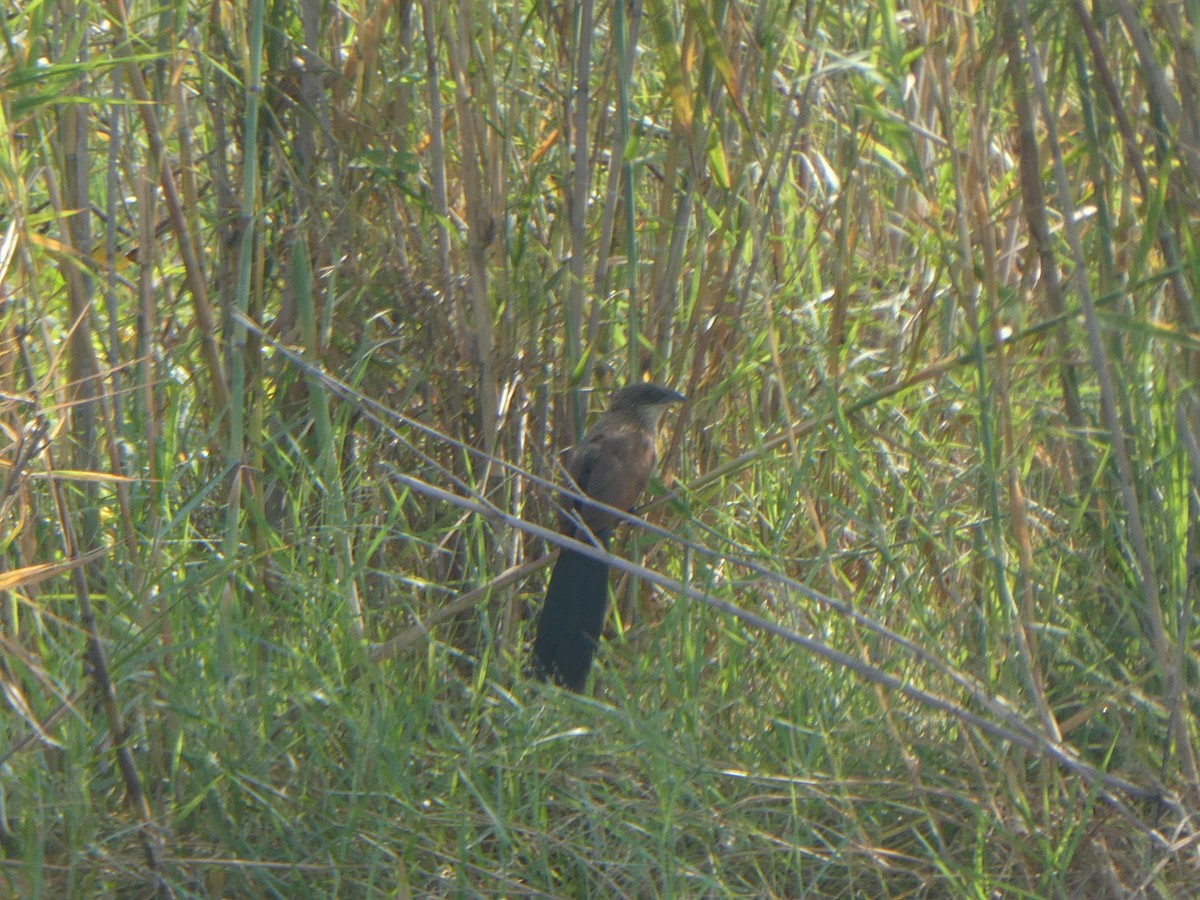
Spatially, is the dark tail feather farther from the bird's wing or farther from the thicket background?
the bird's wing

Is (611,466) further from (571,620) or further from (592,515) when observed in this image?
(571,620)

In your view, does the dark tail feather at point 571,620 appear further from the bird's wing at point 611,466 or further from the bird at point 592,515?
the bird's wing at point 611,466

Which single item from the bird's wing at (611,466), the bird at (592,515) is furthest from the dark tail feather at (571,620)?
the bird's wing at (611,466)

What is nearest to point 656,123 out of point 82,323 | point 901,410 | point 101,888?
point 901,410

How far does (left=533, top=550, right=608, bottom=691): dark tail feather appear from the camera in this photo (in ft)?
10.7

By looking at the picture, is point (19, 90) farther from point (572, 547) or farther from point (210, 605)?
point (572, 547)

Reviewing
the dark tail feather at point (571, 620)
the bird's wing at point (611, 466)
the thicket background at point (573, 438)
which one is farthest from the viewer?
the bird's wing at point (611, 466)

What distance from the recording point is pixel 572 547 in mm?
2699

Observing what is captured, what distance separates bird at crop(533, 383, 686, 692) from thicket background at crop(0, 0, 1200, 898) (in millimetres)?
80

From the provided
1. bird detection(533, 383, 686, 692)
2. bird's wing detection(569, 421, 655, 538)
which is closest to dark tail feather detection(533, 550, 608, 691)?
bird detection(533, 383, 686, 692)

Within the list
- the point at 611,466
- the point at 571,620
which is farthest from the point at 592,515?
the point at 571,620

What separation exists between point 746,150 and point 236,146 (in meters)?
1.38

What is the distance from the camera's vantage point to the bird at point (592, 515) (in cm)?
327

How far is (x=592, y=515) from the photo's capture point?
373 centimetres
